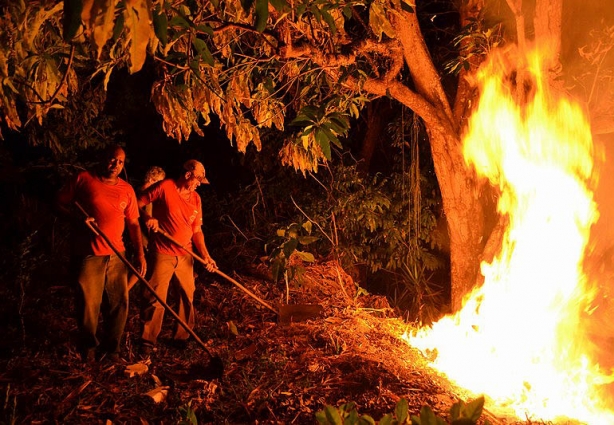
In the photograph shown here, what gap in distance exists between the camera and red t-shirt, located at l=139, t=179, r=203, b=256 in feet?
18.4

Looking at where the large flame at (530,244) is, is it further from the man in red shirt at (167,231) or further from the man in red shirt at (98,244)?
the man in red shirt at (98,244)

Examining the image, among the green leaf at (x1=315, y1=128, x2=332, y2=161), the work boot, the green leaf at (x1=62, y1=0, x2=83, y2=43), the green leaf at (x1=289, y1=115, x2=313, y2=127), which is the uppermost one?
the green leaf at (x1=62, y1=0, x2=83, y2=43)

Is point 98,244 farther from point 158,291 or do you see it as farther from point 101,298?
point 158,291

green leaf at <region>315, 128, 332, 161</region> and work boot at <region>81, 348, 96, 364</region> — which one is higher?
green leaf at <region>315, 128, 332, 161</region>

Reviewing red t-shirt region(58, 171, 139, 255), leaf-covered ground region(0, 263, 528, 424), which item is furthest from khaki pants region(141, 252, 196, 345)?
red t-shirt region(58, 171, 139, 255)

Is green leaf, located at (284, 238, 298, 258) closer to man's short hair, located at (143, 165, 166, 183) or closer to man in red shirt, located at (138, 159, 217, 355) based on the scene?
man in red shirt, located at (138, 159, 217, 355)

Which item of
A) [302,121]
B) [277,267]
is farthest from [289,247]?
[302,121]

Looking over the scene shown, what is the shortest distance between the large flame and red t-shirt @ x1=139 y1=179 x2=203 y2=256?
2821 mm

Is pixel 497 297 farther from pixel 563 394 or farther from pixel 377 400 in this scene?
pixel 377 400

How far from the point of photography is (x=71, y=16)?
2309mm

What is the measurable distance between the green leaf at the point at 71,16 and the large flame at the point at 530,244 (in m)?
4.49

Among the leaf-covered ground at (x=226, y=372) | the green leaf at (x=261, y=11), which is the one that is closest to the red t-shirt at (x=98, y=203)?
the leaf-covered ground at (x=226, y=372)

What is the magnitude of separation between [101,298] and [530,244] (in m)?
4.51

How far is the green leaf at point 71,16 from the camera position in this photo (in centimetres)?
229
